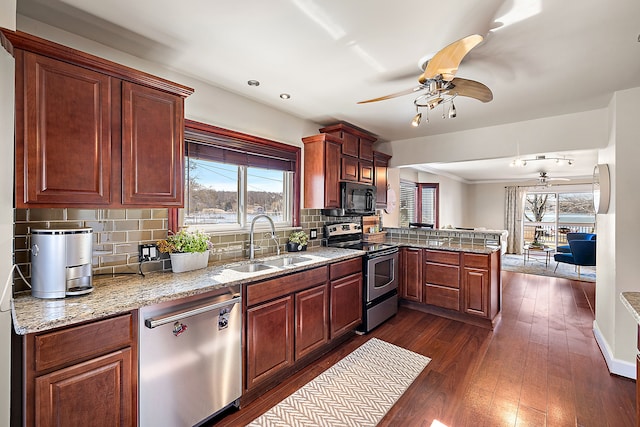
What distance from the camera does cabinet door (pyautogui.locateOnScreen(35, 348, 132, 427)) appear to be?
1.27 meters

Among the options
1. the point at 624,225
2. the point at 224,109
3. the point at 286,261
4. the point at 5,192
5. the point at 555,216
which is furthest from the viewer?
the point at 555,216

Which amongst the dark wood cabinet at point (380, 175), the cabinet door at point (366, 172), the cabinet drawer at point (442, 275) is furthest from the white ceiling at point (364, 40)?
the cabinet drawer at point (442, 275)

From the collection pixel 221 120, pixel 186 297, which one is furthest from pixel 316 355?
pixel 221 120

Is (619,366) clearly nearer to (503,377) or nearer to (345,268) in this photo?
(503,377)

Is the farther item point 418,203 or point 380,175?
point 418,203

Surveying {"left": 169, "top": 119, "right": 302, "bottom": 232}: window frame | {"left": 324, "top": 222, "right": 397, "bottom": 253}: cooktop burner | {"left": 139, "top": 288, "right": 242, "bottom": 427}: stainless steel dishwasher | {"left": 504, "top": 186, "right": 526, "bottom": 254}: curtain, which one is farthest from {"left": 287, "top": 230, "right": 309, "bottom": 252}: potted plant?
{"left": 504, "top": 186, "right": 526, "bottom": 254}: curtain

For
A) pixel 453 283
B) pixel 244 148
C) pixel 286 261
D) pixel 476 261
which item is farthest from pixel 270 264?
pixel 476 261

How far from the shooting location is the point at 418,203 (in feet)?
24.1

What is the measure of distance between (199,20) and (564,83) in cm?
279

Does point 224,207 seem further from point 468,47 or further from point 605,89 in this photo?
point 605,89

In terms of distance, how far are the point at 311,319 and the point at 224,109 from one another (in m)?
2.02

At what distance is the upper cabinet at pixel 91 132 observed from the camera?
146cm

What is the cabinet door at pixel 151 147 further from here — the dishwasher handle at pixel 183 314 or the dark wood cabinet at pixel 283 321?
the dark wood cabinet at pixel 283 321

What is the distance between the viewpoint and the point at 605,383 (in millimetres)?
2375
